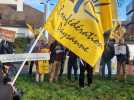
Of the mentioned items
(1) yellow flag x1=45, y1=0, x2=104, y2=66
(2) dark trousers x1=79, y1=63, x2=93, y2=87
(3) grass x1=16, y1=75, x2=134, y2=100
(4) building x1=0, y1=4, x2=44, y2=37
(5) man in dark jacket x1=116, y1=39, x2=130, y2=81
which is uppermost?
(4) building x1=0, y1=4, x2=44, y2=37

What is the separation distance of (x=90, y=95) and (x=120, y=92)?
4.07 ft

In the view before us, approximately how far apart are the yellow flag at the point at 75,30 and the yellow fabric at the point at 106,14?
2.97ft

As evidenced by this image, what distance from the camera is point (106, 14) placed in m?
14.4

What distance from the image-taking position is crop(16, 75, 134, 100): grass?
1450 centimetres

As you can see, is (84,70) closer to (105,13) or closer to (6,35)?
(105,13)

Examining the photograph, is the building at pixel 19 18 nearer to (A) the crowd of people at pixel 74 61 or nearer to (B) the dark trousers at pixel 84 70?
(A) the crowd of people at pixel 74 61

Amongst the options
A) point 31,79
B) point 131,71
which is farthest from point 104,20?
point 131,71

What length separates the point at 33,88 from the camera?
15.8 m

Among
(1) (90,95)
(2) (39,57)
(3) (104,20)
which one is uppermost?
(3) (104,20)

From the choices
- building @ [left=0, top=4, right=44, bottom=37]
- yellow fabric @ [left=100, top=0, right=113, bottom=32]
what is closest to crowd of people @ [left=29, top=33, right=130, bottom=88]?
yellow fabric @ [left=100, top=0, right=113, bottom=32]

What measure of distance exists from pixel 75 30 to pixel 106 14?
4.80 ft

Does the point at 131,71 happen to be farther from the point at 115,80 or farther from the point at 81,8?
the point at 81,8

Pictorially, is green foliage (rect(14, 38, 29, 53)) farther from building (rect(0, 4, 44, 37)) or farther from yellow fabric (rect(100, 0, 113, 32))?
yellow fabric (rect(100, 0, 113, 32))

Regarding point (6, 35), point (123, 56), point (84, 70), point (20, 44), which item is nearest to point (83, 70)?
point (84, 70)
